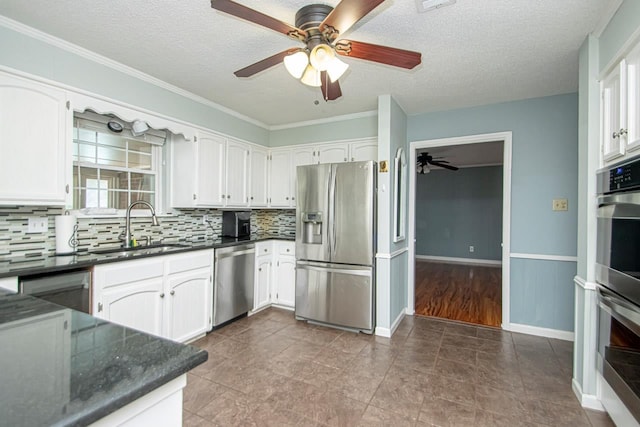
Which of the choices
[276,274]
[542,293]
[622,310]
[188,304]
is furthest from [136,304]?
[542,293]

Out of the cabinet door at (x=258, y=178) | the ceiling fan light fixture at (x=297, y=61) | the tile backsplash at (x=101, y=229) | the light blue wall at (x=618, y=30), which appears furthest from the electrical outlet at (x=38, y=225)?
the light blue wall at (x=618, y=30)

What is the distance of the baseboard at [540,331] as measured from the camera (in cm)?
299

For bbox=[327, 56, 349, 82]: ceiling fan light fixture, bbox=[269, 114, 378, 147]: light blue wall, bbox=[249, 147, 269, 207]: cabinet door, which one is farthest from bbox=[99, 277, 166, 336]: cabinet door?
bbox=[269, 114, 378, 147]: light blue wall

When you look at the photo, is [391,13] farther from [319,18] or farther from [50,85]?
[50,85]

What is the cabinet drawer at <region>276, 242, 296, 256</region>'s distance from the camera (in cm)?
374

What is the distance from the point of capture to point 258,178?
4.02 metres

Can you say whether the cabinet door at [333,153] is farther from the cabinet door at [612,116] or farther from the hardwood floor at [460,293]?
the cabinet door at [612,116]

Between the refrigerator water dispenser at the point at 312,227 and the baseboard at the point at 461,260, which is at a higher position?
the refrigerator water dispenser at the point at 312,227

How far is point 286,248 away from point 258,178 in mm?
1016

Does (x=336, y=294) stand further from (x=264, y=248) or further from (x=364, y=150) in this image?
(x=364, y=150)

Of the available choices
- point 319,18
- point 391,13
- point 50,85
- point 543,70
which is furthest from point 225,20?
point 543,70

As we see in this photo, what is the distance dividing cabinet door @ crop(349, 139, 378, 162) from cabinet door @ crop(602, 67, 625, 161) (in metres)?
2.03

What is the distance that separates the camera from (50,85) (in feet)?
6.83

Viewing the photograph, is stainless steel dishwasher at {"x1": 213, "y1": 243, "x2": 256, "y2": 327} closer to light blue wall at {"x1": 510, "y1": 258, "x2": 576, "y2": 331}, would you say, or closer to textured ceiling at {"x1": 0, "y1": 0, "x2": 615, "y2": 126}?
textured ceiling at {"x1": 0, "y1": 0, "x2": 615, "y2": 126}
